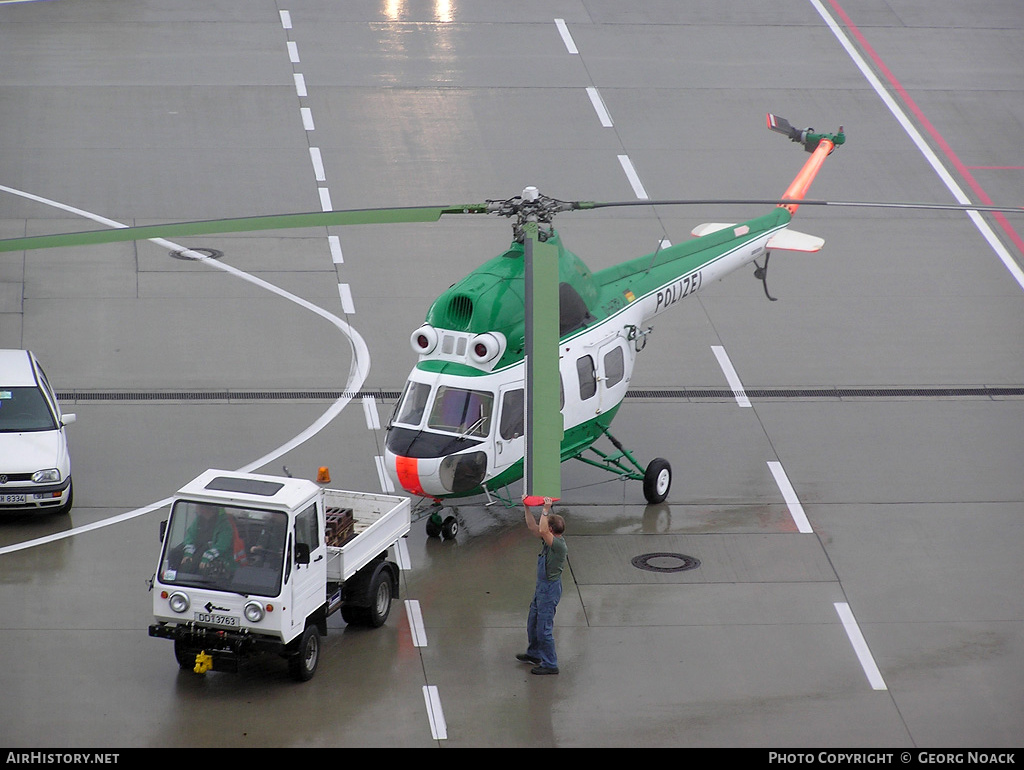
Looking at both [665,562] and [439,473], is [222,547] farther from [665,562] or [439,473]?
[665,562]

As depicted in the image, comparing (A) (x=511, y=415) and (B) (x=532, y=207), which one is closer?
(B) (x=532, y=207)

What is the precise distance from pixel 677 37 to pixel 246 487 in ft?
80.5

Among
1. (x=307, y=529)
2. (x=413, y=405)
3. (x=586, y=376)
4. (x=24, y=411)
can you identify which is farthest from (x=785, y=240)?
(x=24, y=411)

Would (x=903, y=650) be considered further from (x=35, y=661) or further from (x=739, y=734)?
(x=35, y=661)

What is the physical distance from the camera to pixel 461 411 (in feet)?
55.6

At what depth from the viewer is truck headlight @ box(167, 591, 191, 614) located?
13648 millimetres

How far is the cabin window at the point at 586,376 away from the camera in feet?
59.1

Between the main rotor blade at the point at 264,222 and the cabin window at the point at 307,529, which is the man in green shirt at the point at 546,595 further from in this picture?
the main rotor blade at the point at 264,222

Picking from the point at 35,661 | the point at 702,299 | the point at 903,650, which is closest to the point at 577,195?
the point at 702,299

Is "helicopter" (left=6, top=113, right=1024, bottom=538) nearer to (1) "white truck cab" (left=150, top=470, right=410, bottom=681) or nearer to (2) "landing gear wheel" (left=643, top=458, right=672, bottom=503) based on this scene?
(2) "landing gear wheel" (left=643, top=458, right=672, bottom=503)

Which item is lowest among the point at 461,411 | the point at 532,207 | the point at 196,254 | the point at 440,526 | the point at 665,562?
the point at 196,254

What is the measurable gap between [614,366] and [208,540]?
6669mm

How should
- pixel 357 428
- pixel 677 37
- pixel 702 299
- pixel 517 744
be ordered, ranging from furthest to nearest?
pixel 677 37
pixel 702 299
pixel 357 428
pixel 517 744

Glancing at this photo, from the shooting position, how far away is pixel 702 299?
25.5 meters
